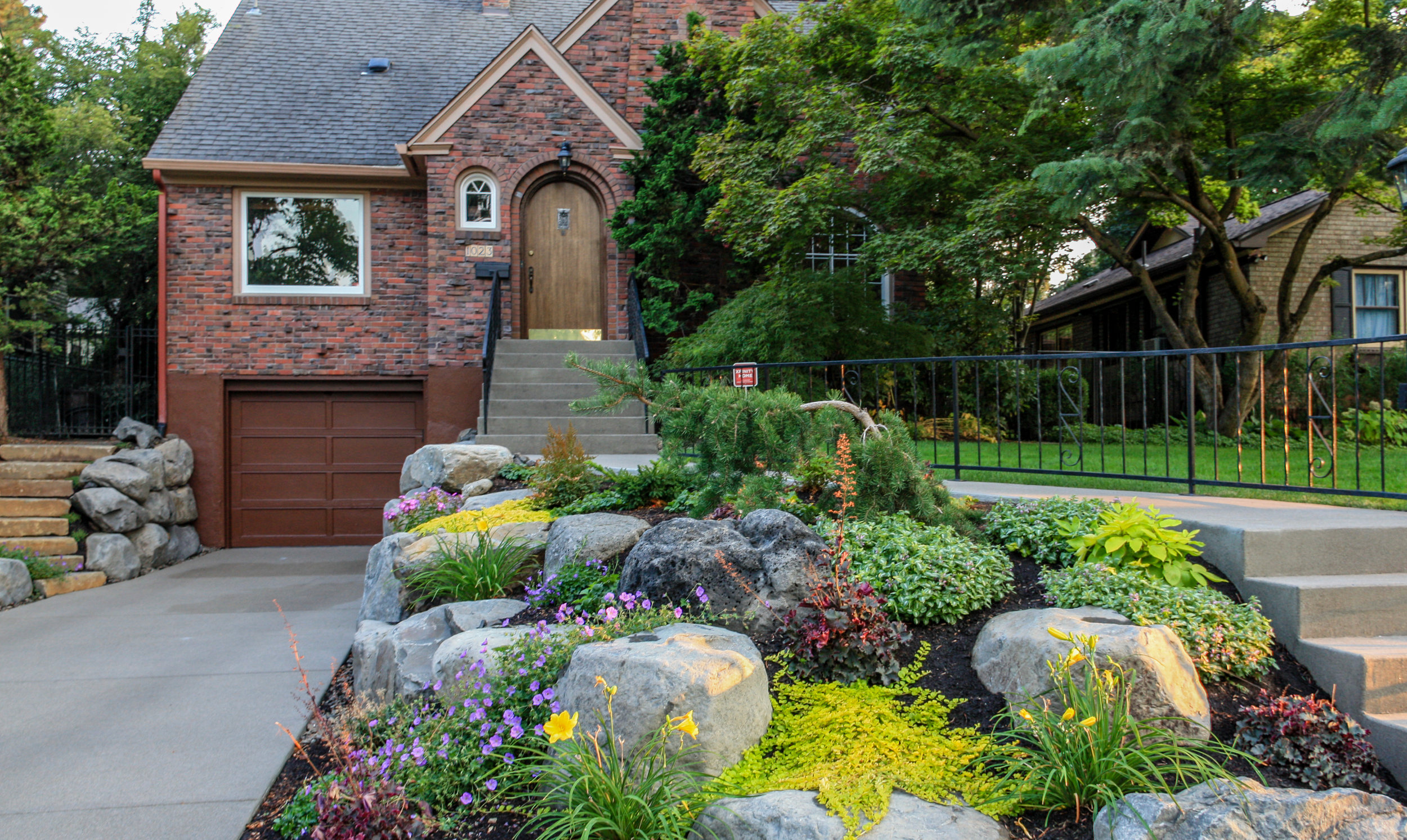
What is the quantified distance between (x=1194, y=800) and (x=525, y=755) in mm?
2232

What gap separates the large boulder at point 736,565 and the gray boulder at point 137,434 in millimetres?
9790

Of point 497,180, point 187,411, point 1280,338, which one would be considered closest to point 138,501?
point 187,411

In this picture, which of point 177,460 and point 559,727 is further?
point 177,460

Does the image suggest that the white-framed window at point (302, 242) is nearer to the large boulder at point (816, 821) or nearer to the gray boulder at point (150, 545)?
the gray boulder at point (150, 545)

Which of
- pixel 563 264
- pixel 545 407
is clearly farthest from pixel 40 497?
pixel 563 264

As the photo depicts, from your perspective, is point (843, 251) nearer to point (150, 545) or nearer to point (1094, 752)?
point (150, 545)

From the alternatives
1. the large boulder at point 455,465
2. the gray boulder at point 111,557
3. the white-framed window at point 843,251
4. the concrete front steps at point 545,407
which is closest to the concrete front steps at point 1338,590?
the large boulder at point 455,465

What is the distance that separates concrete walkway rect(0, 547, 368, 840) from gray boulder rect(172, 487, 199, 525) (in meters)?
2.33

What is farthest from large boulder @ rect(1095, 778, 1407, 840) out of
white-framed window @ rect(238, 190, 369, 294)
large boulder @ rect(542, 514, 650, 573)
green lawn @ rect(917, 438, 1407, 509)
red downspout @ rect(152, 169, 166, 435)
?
red downspout @ rect(152, 169, 166, 435)

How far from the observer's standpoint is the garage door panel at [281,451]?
1185cm

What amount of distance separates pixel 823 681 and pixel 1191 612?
1544mm

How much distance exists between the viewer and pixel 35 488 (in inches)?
370

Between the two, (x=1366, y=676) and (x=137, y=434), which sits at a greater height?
(x=137, y=434)

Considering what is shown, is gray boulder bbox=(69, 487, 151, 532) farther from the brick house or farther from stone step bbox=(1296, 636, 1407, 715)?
stone step bbox=(1296, 636, 1407, 715)
